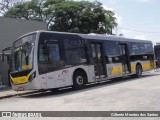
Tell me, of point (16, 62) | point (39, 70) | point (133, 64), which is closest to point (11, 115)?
point (39, 70)

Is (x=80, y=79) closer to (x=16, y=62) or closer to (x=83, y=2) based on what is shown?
(x=16, y=62)

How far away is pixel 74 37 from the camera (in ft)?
60.3

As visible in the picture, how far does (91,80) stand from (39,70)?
13.0 feet

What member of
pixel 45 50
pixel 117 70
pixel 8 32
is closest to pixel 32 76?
pixel 45 50

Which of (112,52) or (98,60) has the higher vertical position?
(112,52)

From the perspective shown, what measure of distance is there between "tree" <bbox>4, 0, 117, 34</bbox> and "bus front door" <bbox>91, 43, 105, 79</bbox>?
2387cm

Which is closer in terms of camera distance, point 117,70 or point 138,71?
point 117,70

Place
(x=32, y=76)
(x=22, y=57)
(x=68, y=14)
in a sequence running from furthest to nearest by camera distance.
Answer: (x=68, y=14), (x=22, y=57), (x=32, y=76)

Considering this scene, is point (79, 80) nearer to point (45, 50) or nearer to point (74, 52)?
point (74, 52)

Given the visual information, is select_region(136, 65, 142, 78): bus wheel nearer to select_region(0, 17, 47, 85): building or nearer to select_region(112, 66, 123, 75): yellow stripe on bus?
select_region(112, 66, 123, 75): yellow stripe on bus

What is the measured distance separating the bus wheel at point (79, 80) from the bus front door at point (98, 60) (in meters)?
1.25

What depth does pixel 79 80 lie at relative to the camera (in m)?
18.0

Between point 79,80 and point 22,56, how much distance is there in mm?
3272

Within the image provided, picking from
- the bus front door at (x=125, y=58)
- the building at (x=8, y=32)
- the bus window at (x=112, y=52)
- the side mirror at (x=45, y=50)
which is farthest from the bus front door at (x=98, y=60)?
the building at (x=8, y=32)
